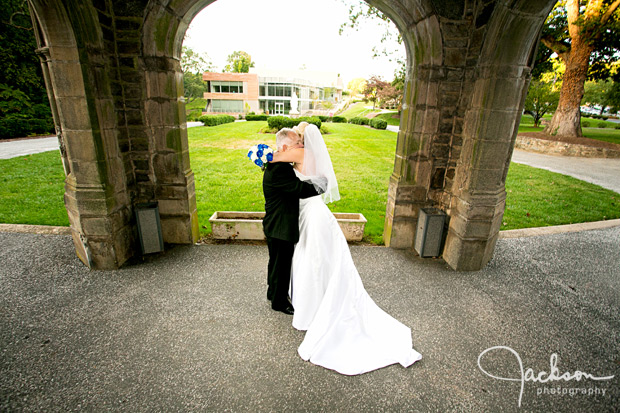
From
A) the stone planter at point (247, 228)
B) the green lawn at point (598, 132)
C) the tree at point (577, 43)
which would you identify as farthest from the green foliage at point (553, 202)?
the green lawn at point (598, 132)

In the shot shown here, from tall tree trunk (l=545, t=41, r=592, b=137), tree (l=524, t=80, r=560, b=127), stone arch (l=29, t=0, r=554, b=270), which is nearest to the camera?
stone arch (l=29, t=0, r=554, b=270)

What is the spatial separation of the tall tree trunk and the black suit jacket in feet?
71.7

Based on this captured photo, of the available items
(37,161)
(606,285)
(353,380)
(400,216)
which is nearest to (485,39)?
(400,216)

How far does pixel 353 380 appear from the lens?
304 cm

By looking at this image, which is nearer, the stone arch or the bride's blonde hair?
the bride's blonde hair

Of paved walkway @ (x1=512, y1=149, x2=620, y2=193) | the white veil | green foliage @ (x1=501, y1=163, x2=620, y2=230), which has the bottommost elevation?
green foliage @ (x1=501, y1=163, x2=620, y2=230)

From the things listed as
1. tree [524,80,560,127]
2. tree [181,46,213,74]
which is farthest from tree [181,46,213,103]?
tree [524,80,560,127]

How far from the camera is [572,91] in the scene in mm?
18672

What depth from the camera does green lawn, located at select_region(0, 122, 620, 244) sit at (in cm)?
737

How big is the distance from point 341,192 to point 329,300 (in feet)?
19.7

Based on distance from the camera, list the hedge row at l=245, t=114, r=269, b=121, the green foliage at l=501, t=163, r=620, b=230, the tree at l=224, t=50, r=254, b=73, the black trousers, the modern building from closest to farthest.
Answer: the black trousers < the green foliage at l=501, t=163, r=620, b=230 < the hedge row at l=245, t=114, r=269, b=121 < the modern building < the tree at l=224, t=50, r=254, b=73

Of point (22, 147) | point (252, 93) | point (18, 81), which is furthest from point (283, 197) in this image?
point (252, 93)

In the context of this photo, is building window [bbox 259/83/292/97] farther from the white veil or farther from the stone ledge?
the white veil

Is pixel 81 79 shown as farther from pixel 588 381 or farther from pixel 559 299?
pixel 559 299
